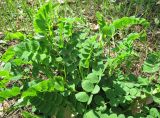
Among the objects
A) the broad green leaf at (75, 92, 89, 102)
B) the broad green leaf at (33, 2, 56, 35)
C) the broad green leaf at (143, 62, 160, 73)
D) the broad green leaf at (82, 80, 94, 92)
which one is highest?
the broad green leaf at (33, 2, 56, 35)

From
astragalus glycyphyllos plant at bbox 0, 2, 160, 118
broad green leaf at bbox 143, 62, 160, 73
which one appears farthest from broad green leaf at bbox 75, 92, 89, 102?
broad green leaf at bbox 143, 62, 160, 73

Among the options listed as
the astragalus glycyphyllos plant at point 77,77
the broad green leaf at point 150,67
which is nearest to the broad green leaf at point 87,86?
the astragalus glycyphyllos plant at point 77,77

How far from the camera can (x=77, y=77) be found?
1.91 m

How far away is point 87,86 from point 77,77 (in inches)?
6.2

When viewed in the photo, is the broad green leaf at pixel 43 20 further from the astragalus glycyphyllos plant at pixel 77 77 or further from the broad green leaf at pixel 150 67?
the broad green leaf at pixel 150 67

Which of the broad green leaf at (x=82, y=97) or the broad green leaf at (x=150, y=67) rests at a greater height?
the broad green leaf at (x=150, y=67)

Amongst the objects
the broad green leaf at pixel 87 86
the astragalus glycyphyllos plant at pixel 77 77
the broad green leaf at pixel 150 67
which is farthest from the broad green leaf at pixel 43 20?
the broad green leaf at pixel 150 67

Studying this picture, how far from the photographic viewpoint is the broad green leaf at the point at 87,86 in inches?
69.4

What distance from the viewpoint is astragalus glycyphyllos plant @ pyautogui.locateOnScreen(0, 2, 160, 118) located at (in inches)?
70.1

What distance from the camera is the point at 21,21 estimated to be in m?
2.78

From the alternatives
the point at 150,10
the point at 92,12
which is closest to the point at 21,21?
the point at 92,12

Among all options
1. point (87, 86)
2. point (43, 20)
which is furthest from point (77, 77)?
point (43, 20)

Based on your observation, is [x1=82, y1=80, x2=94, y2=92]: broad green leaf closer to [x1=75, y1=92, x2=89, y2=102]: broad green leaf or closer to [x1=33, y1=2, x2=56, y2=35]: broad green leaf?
[x1=75, y1=92, x2=89, y2=102]: broad green leaf

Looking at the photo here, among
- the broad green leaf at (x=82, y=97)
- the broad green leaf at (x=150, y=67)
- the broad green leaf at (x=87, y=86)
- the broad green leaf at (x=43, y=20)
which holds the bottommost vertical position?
the broad green leaf at (x=82, y=97)
